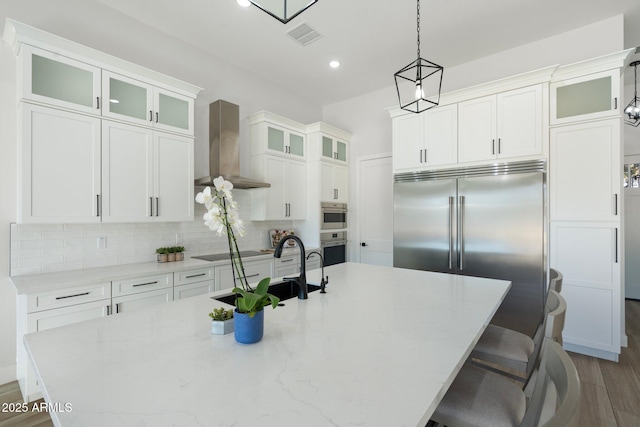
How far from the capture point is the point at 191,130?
3.20m

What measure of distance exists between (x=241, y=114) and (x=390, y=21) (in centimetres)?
213

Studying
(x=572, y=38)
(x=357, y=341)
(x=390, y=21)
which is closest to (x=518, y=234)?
(x=572, y=38)

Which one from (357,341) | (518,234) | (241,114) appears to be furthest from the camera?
(241,114)

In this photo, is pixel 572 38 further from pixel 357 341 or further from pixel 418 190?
pixel 357 341

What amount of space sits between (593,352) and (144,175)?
452cm

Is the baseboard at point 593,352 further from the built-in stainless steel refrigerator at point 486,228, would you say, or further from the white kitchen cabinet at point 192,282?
the white kitchen cabinet at point 192,282

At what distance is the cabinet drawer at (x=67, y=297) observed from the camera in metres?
2.07

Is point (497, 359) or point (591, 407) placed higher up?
point (497, 359)

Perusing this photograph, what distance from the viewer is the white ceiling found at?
290 cm

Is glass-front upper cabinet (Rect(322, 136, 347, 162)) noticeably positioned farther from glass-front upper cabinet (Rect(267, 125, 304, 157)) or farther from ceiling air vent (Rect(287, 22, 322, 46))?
ceiling air vent (Rect(287, 22, 322, 46))

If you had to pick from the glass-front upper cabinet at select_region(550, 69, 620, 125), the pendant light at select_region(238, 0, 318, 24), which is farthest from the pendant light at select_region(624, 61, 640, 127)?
the pendant light at select_region(238, 0, 318, 24)

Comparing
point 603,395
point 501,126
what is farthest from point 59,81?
point 603,395

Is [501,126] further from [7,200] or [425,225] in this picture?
[7,200]

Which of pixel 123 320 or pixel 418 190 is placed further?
pixel 418 190
